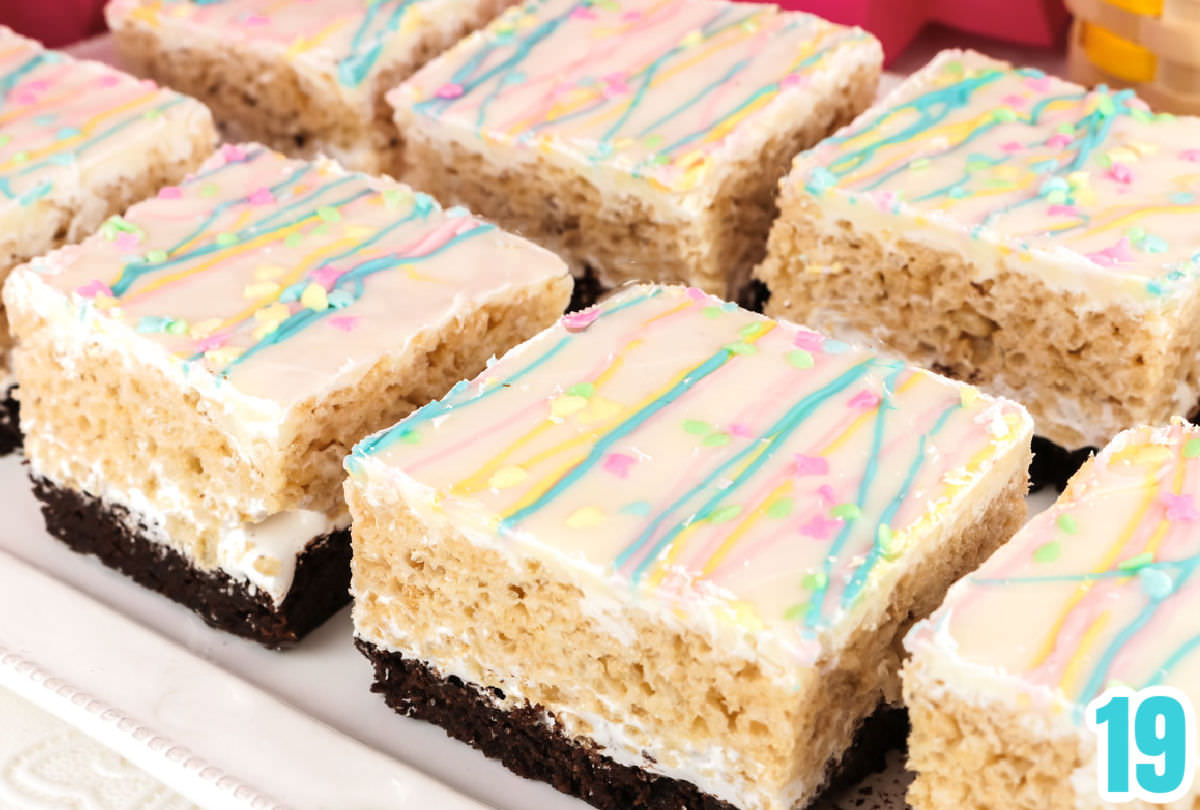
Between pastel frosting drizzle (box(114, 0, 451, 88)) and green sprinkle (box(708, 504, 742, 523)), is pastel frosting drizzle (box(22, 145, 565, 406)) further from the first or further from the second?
green sprinkle (box(708, 504, 742, 523))

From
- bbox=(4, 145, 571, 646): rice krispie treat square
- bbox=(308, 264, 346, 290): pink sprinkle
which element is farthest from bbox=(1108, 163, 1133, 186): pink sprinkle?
bbox=(308, 264, 346, 290): pink sprinkle

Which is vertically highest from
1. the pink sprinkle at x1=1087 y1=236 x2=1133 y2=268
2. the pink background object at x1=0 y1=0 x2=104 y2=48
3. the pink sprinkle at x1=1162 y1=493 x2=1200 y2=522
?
the pink sprinkle at x1=1087 y1=236 x2=1133 y2=268

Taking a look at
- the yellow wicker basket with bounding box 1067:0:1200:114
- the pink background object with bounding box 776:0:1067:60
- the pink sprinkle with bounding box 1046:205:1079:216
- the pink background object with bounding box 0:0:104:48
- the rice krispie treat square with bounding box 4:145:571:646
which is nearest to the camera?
the rice krispie treat square with bounding box 4:145:571:646

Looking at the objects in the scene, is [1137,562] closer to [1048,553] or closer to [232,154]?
[1048,553]

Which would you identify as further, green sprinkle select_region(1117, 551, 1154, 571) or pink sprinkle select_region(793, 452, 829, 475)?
pink sprinkle select_region(793, 452, 829, 475)

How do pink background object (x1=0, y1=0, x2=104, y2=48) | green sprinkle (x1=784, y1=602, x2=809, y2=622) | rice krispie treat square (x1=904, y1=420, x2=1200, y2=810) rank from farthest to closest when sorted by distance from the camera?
pink background object (x1=0, y1=0, x2=104, y2=48) < green sprinkle (x1=784, y1=602, x2=809, y2=622) < rice krispie treat square (x1=904, y1=420, x2=1200, y2=810)

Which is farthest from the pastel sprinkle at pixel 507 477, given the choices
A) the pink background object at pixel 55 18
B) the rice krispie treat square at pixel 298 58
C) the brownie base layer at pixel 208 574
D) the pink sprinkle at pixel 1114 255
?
the pink background object at pixel 55 18

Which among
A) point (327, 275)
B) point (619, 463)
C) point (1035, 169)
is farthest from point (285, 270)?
point (1035, 169)
